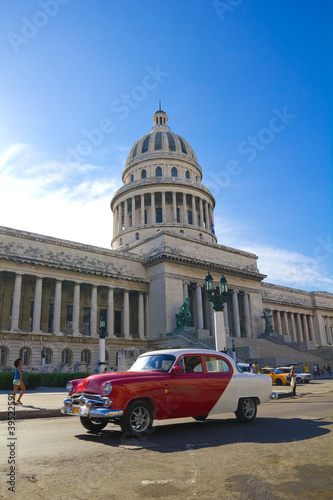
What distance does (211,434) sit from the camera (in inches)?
327

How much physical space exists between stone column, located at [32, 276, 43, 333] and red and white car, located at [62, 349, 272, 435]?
30.5m

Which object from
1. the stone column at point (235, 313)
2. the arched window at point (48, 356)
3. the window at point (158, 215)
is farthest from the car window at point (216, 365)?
the window at point (158, 215)

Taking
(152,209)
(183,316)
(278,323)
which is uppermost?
(152,209)

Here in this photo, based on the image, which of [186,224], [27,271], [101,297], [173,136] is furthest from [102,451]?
[173,136]

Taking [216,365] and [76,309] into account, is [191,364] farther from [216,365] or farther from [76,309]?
[76,309]

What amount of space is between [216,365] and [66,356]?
108 ft

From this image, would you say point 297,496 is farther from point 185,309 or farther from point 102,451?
point 185,309

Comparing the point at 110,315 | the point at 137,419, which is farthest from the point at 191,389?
the point at 110,315

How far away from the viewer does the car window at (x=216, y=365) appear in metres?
9.59

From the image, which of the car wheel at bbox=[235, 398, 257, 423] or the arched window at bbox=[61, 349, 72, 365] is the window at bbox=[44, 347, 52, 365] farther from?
the car wheel at bbox=[235, 398, 257, 423]

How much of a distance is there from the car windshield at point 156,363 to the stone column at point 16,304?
30.2 m

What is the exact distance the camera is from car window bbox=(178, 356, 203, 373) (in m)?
9.17

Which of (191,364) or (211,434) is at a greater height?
(191,364)

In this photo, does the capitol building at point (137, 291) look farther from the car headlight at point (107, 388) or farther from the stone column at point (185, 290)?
the car headlight at point (107, 388)
